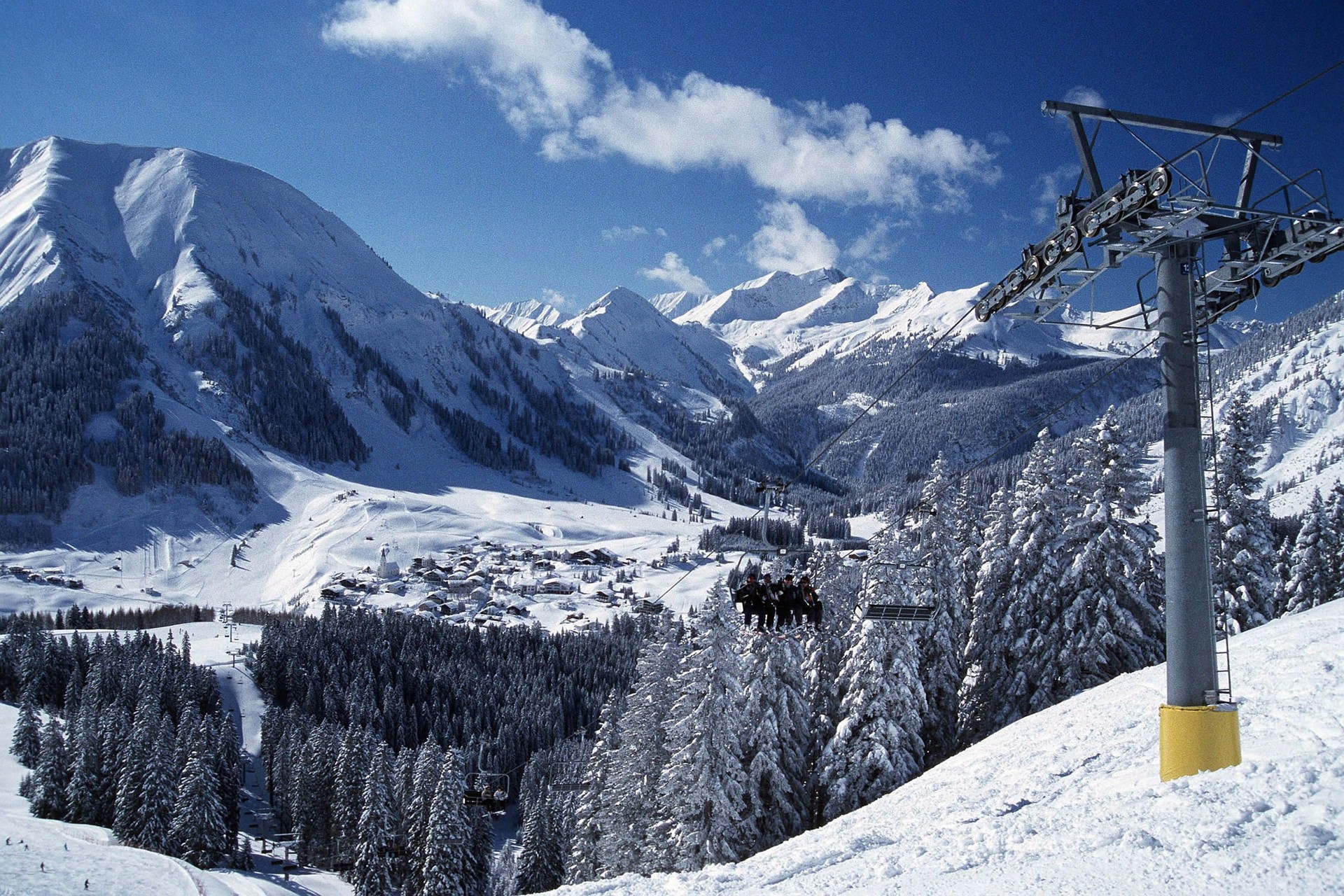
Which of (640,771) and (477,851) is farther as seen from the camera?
(477,851)

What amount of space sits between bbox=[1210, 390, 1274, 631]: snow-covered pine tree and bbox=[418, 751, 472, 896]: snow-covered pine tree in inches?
1312

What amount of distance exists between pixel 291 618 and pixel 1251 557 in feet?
356

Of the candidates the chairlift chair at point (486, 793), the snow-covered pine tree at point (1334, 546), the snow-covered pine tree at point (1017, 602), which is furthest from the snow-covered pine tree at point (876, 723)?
the snow-covered pine tree at point (1334, 546)

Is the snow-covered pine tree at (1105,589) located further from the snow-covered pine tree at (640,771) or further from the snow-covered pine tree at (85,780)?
the snow-covered pine tree at (85,780)

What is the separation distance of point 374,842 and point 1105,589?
41106 millimetres

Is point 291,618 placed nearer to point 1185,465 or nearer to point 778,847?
point 778,847

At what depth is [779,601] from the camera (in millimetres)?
20016

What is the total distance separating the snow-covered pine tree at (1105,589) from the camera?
25.3 metres

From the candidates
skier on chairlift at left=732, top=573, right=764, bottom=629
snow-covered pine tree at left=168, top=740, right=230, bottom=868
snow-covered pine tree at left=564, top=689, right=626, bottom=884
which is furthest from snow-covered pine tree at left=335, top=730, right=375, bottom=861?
skier on chairlift at left=732, top=573, right=764, bottom=629

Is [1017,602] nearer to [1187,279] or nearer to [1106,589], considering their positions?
[1106,589]

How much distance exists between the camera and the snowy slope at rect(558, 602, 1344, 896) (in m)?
8.33

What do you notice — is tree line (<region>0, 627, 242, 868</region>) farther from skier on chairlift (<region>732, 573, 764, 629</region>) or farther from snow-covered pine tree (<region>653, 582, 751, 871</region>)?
skier on chairlift (<region>732, 573, 764, 629</region>)

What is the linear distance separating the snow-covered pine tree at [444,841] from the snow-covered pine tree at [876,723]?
21.8m

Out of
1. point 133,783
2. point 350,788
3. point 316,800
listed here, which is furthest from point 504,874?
point 133,783
